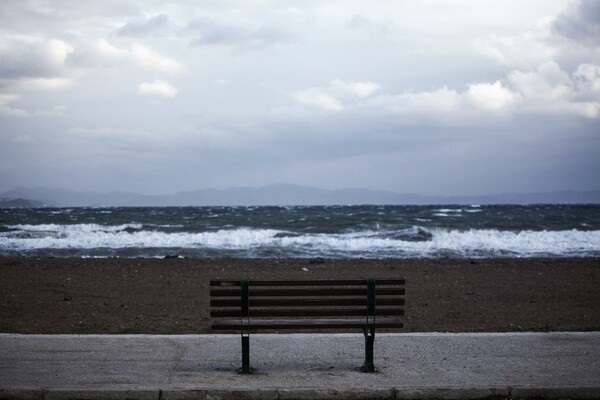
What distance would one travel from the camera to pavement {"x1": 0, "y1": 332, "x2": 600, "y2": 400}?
5102mm

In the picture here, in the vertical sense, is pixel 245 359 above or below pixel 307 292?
below

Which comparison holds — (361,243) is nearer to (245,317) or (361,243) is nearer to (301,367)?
(301,367)

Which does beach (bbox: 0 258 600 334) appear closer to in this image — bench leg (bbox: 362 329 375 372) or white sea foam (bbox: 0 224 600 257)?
bench leg (bbox: 362 329 375 372)

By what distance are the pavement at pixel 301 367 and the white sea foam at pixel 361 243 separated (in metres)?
14.7


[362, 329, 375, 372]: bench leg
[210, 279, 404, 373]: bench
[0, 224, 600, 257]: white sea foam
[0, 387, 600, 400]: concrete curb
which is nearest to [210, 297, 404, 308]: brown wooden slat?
[210, 279, 404, 373]: bench

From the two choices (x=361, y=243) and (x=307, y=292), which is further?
(x=361, y=243)

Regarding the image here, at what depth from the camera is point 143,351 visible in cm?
634

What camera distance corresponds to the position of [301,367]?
→ 19.1 feet

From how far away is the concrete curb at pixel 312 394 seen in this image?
197 inches

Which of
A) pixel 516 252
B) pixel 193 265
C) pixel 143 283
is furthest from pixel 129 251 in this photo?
pixel 516 252

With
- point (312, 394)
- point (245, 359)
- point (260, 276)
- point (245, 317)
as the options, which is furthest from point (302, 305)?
point (260, 276)

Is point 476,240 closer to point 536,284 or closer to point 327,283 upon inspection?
point 536,284

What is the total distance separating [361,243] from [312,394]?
21.0m

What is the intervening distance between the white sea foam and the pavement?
14.7 metres
